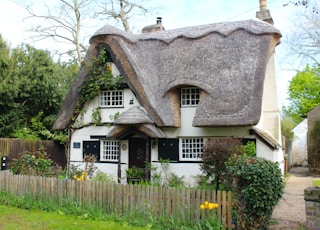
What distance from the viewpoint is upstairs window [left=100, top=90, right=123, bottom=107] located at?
53.2 feet

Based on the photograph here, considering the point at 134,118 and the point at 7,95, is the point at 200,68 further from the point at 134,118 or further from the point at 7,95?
the point at 7,95

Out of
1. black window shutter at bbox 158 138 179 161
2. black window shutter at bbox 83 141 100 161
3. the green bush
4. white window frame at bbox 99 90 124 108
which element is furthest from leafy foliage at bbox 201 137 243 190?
black window shutter at bbox 83 141 100 161

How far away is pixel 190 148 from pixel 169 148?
96 cm

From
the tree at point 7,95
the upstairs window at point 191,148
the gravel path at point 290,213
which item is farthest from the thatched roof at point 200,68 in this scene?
the tree at point 7,95

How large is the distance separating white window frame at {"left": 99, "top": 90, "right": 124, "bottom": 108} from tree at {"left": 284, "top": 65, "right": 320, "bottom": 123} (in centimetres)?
2905

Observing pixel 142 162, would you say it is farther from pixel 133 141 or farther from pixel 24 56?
pixel 24 56

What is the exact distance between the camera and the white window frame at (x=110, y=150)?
53.2ft

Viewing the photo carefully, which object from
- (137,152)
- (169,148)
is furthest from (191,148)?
(137,152)

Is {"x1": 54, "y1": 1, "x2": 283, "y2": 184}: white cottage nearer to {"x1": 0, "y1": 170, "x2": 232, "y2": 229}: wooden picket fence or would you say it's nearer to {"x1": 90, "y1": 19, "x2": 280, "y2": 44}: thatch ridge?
{"x1": 90, "y1": 19, "x2": 280, "y2": 44}: thatch ridge

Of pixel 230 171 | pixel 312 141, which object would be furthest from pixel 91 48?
pixel 312 141

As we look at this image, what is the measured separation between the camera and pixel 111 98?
1642 centimetres

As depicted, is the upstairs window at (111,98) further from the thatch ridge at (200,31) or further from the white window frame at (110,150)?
the thatch ridge at (200,31)

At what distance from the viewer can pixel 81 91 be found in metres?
16.6

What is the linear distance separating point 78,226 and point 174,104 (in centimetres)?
828
